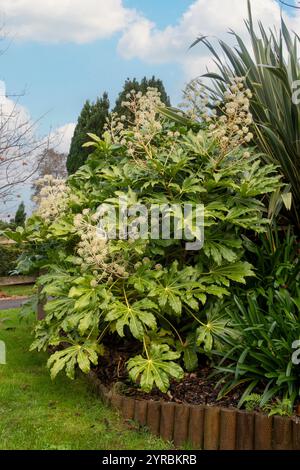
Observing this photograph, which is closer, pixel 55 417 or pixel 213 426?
pixel 213 426

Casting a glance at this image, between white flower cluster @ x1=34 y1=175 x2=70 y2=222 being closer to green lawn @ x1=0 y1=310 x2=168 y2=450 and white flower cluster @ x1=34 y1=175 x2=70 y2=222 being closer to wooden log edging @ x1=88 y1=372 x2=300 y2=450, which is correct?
green lawn @ x1=0 y1=310 x2=168 y2=450

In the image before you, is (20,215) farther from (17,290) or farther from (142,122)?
(142,122)

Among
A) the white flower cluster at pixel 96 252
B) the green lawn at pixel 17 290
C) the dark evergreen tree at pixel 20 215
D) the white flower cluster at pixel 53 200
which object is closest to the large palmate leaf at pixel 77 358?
the white flower cluster at pixel 96 252

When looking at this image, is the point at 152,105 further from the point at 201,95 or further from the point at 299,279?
the point at 299,279

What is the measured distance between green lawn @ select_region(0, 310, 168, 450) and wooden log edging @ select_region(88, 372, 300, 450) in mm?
95

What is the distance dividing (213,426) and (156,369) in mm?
469

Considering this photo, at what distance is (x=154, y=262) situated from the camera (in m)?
3.68

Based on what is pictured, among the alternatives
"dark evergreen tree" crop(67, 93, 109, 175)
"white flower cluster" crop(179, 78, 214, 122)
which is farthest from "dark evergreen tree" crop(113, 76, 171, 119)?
"white flower cluster" crop(179, 78, 214, 122)

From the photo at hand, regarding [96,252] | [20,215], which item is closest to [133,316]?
[96,252]

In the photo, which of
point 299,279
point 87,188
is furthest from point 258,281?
point 87,188

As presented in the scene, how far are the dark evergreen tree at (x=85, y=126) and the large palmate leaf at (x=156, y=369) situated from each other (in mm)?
9837

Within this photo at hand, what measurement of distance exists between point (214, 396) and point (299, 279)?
3.74 feet

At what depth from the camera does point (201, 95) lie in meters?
4.65

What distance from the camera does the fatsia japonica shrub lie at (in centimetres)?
329
